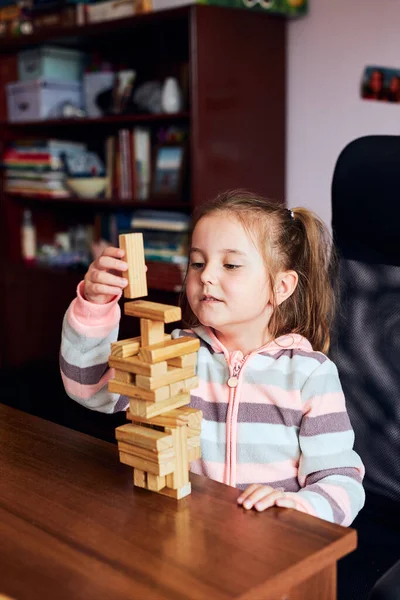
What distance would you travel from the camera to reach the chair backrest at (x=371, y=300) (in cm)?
149

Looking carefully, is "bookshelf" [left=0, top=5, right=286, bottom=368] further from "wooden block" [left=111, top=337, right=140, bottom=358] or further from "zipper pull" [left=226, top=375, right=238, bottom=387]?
"wooden block" [left=111, top=337, right=140, bottom=358]

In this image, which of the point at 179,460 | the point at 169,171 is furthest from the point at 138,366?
the point at 169,171

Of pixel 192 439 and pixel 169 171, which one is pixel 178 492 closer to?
pixel 192 439

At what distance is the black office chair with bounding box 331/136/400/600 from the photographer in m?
1.49

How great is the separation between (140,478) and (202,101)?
2.10 meters

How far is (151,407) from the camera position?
97cm

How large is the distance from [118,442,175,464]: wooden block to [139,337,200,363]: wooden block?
0.37ft

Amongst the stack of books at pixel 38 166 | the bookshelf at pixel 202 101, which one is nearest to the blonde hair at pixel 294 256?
the bookshelf at pixel 202 101

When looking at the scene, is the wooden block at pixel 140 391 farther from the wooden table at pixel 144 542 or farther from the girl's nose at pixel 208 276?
the girl's nose at pixel 208 276

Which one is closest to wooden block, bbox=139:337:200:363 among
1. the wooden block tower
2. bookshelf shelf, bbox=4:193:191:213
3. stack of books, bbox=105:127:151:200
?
the wooden block tower

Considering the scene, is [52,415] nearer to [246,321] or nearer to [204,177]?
[246,321]

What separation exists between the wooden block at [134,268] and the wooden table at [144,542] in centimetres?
25

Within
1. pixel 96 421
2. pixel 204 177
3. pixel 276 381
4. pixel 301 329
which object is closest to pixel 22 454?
pixel 276 381

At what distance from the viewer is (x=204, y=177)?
2.96 m
